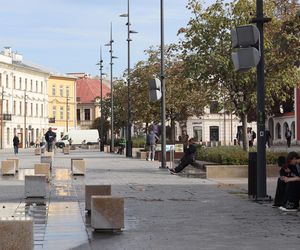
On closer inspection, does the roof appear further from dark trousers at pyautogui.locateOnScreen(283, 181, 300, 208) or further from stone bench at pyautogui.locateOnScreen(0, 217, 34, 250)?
stone bench at pyautogui.locateOnScreen(0, 217, 34, 250)

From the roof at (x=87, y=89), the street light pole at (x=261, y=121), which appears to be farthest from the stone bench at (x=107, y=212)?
the roof at (x=87, y=89)

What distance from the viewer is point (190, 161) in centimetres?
2497

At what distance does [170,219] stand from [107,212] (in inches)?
84.7

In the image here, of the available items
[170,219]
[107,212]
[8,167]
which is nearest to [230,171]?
[8,167]

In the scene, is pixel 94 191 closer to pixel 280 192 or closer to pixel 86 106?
pixel 280 192

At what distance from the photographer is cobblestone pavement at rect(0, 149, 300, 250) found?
955cm

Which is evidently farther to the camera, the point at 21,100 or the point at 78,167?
the point at 21,100

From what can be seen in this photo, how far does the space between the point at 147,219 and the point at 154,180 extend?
956 cm

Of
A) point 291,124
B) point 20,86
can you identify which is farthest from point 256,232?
point 20,86

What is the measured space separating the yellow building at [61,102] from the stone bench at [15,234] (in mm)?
110143

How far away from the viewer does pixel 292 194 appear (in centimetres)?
1312

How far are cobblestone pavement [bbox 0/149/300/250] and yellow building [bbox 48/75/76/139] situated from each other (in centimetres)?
9945

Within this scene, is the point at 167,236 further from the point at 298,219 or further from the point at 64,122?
the point at 64,122

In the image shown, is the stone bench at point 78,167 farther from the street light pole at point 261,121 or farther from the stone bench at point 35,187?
the street light pole at point 261,121
